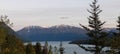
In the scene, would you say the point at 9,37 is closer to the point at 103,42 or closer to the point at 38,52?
the point at 103,42

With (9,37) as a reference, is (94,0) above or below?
above

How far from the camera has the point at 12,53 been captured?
5294cm

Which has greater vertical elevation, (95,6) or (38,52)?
(95,6)

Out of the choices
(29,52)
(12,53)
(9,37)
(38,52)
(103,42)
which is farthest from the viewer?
(38,52)

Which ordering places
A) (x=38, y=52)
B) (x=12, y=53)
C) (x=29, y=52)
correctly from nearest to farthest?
(x=12, y=53), (x=29, y=52), (x=38, y=52)

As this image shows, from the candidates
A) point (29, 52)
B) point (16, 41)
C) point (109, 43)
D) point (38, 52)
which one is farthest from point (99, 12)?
point (38, 52)

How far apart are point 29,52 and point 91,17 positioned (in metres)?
30.1

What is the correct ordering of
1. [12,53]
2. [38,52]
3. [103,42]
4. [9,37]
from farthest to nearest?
[38,52] < [9,37] < [103,42] < [12,53]

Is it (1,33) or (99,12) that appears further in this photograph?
(99,12)

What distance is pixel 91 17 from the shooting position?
6006 centimetres

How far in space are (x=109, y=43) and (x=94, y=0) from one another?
7.23m

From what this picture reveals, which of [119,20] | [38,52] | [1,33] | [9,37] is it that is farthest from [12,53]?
[38,52]

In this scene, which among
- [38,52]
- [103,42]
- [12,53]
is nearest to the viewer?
[12,53]

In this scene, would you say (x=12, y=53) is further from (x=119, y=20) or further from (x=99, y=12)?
(x=119, y=20)
